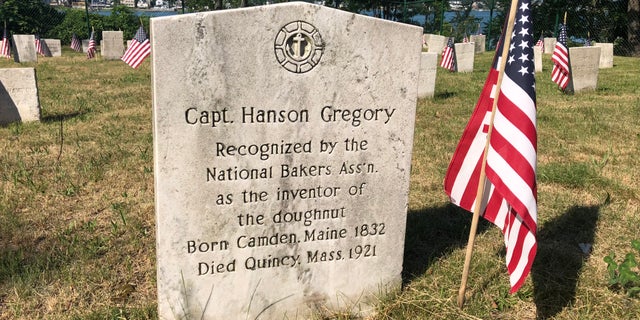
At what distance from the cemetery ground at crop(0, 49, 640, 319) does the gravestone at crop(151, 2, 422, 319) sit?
1.27 feet

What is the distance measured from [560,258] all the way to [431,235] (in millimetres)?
874

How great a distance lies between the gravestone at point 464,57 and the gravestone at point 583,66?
13.0ft

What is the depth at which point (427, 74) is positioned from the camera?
9.22 meters

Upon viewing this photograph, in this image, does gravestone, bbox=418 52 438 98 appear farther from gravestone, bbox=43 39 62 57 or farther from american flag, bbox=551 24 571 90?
gravestone, bbox=43 39 62 57

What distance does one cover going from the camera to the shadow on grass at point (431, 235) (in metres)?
3.44

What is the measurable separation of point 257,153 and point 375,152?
632 mm

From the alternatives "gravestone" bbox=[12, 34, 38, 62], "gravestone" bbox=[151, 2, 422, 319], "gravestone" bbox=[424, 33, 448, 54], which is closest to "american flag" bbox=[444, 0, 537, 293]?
"gravestone" bbox=[151, 2, 422, 319]

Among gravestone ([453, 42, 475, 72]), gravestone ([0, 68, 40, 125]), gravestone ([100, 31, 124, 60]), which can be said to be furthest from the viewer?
gravestone ([100, 31, 124, 60])

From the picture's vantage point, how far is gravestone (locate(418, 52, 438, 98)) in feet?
30.0

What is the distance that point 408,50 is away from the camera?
2662 millimetres

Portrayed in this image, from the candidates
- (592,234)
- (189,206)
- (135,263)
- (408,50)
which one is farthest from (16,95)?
(592,234)

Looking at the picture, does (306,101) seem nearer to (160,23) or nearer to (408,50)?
(408,50)

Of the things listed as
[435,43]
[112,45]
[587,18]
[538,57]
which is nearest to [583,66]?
[538,57]

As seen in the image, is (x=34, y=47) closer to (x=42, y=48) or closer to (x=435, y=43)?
(x=42, y=48)
